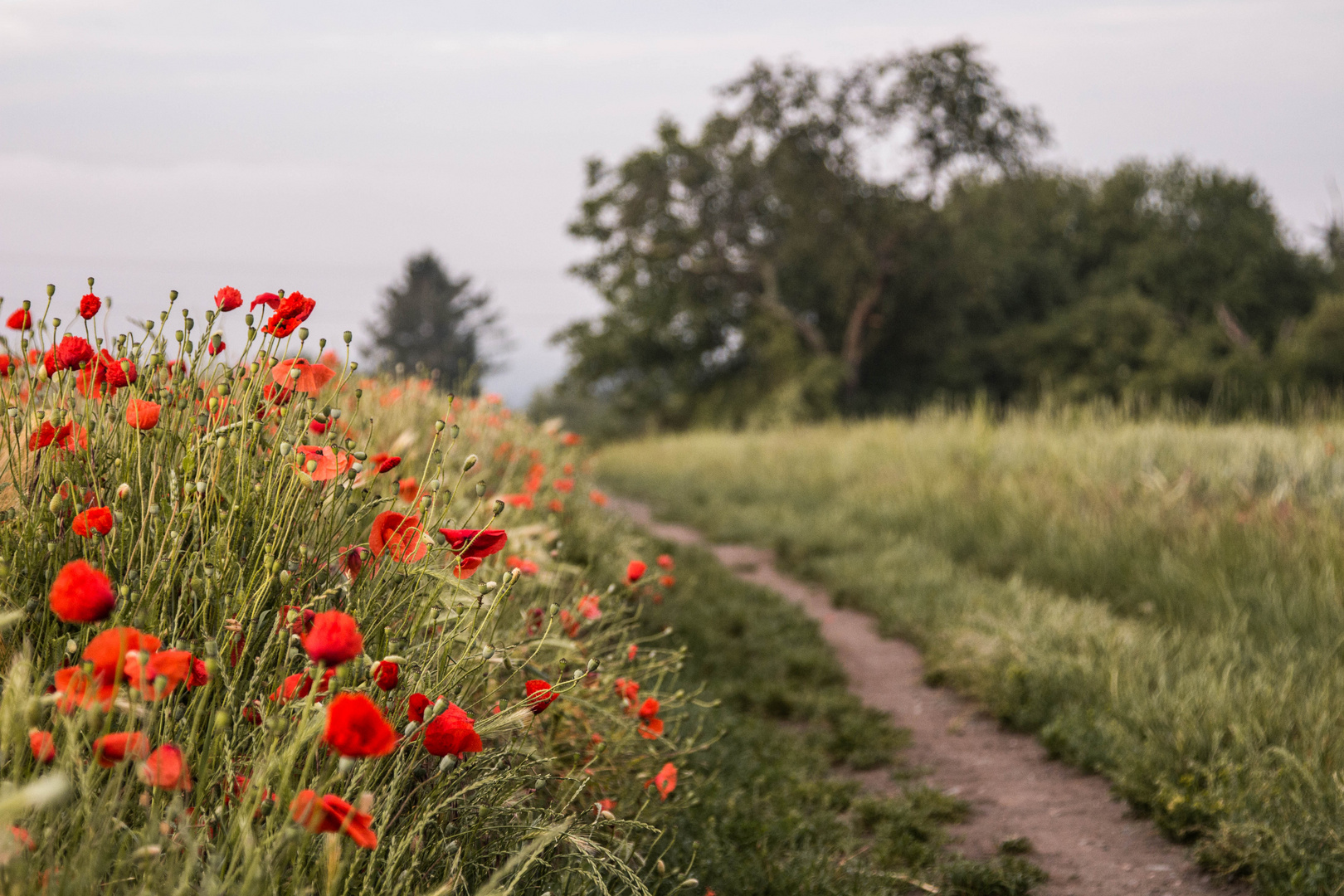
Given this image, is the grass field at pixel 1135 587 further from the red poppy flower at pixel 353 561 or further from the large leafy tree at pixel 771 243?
the large leafy tree at pixel 771 243

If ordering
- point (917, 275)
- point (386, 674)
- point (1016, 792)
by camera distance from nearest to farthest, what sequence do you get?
point (386, 674)
point (1016, 792)
point (917, 275)

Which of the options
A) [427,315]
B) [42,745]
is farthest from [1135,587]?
[427,315]

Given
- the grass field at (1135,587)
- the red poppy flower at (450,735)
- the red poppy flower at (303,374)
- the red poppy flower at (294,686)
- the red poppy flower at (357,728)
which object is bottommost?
the grass field at (1135,587)

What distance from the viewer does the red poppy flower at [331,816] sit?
37.4 inches

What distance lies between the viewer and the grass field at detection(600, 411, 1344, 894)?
2.82m

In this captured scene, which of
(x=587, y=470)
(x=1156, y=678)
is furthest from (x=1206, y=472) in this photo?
(x=587, y=470)

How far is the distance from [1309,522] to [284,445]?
5.59 metres

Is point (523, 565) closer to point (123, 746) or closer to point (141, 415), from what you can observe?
point (141, 415)

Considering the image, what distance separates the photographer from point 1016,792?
3246 mm

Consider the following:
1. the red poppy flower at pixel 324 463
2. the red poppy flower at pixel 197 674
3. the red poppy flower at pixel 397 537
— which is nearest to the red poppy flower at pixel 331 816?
the red poppy flower at pixel 197 674

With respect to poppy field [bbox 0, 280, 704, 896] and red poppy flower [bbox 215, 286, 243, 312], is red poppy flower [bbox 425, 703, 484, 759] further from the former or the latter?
red poppy flower [bbox 215, 286, 243, 312]

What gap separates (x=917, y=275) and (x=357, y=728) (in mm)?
24351

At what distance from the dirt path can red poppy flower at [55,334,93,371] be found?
2864 millimetres

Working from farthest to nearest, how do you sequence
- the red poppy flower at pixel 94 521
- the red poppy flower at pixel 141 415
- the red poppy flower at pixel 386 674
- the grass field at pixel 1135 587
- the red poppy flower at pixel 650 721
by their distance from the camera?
the grass field at pixel 1135 587 → the red poppy flower at pixel 650 721 → the red poppy flower at pixel 141 415 → the red poppy flower at pixel 94 521 → the red poppy flower at pixel 386 674
